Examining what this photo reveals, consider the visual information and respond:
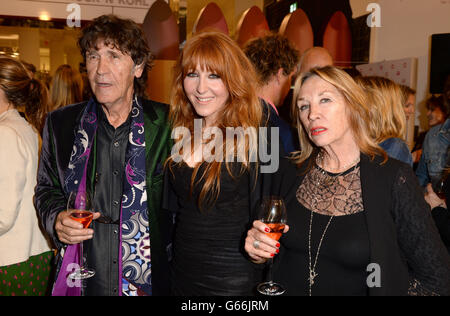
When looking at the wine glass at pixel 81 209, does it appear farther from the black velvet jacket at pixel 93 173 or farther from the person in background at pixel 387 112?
the person in background at pixel 387 112

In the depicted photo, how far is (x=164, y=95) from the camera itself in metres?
3.71

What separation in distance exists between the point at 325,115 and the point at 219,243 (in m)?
0.73

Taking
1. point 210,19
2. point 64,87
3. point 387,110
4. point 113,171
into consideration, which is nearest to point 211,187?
point 113,171

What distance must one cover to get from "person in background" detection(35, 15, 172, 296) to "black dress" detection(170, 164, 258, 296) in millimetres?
174

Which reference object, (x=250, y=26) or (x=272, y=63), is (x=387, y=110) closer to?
(x=272, y=63)

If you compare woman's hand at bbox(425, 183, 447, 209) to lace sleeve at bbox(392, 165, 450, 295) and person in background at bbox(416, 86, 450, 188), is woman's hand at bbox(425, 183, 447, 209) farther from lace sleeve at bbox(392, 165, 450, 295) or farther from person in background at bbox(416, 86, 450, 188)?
person in background at bbox(416, 86, 450, 188)

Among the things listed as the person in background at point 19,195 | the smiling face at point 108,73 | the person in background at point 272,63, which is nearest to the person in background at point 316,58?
the person in background at point 272,63

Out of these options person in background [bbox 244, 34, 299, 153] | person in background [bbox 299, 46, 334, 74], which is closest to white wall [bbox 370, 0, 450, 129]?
person in background [bbox 299, 46, 334, 74]

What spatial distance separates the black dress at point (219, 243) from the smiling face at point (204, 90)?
0.30 metres

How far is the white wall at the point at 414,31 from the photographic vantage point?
5.30 metres

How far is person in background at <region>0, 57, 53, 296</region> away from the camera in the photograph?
2.00 meters

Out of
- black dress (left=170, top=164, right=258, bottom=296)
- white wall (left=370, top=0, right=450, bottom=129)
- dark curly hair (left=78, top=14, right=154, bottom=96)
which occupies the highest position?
white wall (left=370, top=0, right=450, bottom=129)
